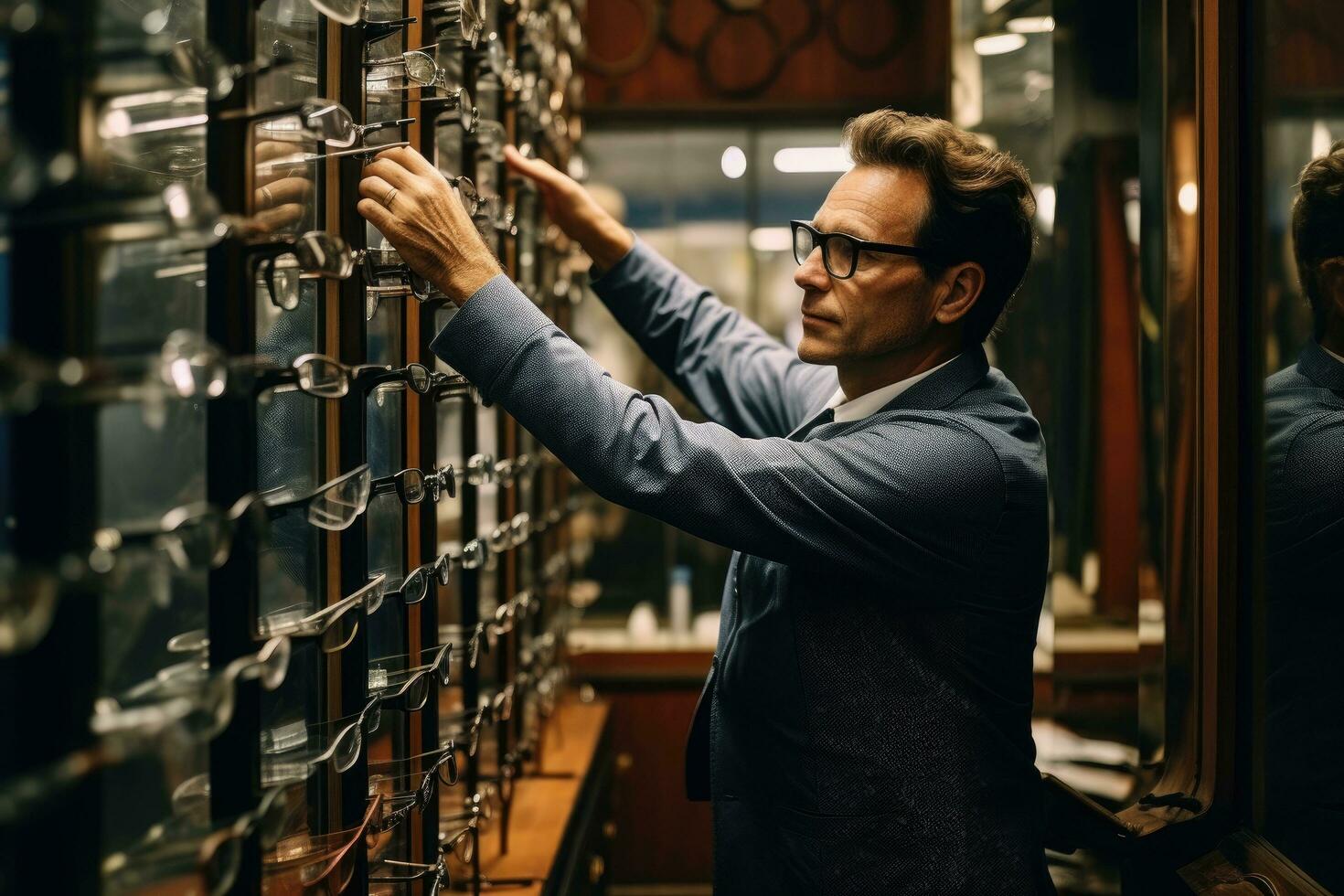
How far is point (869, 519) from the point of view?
1.33 m

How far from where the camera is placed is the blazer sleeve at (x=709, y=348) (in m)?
1.92

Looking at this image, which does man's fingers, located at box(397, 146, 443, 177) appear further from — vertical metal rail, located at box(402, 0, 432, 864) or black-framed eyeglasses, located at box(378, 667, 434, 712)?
black-framed eyeglasses, located at box(378, 667, 434, 712)

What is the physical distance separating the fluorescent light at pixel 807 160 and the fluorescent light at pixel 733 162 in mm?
Answer: 104

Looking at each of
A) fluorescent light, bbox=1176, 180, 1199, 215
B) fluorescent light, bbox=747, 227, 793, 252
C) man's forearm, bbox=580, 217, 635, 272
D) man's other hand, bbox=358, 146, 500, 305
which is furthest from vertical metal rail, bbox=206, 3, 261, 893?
fluorescent light, bbox=747, 227, 793, 252

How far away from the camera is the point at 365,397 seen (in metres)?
1.13

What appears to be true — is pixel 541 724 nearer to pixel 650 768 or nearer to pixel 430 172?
pixel 650 768

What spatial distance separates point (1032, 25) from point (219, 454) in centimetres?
214

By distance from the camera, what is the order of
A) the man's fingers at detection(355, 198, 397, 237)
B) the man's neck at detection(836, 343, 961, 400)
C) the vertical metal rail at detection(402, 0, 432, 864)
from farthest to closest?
A: 1. the man's neck at detection(836, 343, 961, 400)
2. the vertical metal rail at detection(402, 0, 432, 864)
3. the man's fingers at detection(355, 198, 397, 237)

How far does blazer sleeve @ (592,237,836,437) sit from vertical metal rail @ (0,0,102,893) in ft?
4.23

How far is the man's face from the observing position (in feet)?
4.92

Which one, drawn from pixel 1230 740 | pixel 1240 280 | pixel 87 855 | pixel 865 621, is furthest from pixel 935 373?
pixel 87 855

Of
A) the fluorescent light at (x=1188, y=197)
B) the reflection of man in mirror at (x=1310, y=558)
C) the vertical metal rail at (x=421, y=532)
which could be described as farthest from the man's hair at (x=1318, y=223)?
the vertical metal rail at (x=421, y=532)

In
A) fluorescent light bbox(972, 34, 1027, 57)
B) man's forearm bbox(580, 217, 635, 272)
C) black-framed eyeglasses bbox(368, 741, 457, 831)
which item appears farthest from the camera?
fluorescent light bbox(972, 34, 1027, 57)

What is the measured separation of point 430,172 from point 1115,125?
1.45 metres
